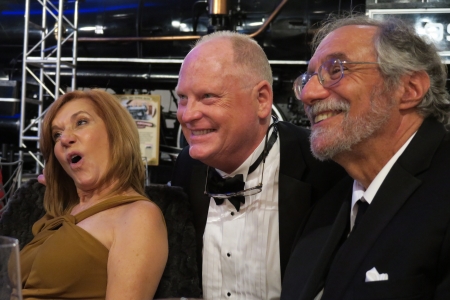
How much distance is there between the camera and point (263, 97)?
2.21 m

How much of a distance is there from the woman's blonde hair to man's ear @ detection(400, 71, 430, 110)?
1089 millimetres

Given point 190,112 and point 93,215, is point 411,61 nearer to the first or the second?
point 190,112

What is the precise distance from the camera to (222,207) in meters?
2.26

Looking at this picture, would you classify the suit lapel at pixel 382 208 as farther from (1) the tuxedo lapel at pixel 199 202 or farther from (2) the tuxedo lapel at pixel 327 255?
(1) the tuxedo lapel at pixel 199 202

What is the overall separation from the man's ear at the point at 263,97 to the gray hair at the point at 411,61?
532 mm

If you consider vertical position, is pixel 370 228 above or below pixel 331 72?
below

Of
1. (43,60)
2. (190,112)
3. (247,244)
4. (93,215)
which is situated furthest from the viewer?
(43,60)

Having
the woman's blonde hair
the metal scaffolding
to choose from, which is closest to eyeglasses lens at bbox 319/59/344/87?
the woman's blonde hair

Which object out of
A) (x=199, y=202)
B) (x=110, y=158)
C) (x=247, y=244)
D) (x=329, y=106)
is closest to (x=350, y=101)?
(x=329, y=106)

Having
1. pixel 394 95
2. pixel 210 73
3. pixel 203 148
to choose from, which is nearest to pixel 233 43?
pixel 210 73

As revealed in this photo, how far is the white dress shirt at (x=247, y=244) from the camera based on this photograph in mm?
2139

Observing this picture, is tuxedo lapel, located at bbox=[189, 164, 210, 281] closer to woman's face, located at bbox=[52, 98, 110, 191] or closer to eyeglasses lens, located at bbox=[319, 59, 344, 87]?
woman's face, located at bbox=[52, 98, 110, 191]

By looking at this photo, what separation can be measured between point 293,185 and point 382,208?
1.94 feet

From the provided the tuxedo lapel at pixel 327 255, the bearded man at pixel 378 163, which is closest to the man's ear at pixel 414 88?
the bearded man at pixel 378 163
